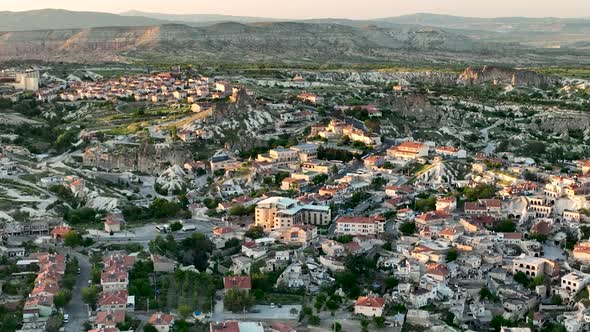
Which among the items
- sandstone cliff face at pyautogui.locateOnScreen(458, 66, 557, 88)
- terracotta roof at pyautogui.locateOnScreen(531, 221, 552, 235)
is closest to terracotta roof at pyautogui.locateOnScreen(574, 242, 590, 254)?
terracotta roof at pyautogui.locateOnScreen(531, 221, 552, 235)

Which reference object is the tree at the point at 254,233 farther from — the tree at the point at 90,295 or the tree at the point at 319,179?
the tree at the point at 90,295

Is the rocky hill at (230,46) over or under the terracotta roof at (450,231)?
over

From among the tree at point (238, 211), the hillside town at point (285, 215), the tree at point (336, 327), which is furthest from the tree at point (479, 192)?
the tree at point (336, 327)

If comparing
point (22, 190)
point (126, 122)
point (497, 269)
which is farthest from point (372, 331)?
point (126, 122)

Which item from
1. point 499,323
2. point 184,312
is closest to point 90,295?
point 184,312

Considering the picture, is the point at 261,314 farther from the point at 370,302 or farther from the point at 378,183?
the point at 378,183
